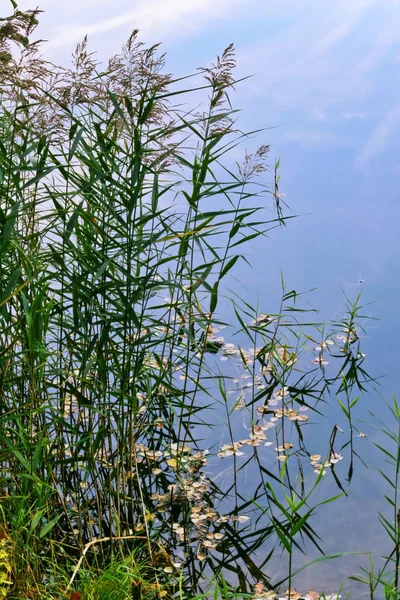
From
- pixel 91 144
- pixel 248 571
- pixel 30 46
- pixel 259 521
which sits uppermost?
pixel 30 46

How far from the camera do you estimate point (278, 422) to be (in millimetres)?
4102

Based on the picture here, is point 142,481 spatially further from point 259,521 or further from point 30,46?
point 30,46

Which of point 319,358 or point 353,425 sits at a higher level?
point 319,358

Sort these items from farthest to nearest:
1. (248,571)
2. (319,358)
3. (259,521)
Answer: (319,358) < (259,521) < (248,571)

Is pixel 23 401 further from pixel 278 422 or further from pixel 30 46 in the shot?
pixel 278 422

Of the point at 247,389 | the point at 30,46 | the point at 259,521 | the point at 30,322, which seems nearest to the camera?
the point at 30,322

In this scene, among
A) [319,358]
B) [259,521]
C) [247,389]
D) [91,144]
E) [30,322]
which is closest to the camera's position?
[30,322]

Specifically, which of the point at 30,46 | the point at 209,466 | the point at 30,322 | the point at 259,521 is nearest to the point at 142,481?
the point at 209,466

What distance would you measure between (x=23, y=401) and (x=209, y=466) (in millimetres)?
1288

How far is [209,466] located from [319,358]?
4.66 feet

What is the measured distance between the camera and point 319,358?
4824mm

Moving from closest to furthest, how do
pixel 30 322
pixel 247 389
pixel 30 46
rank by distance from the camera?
pixel 30 322 < pixel 30 46 < pixel 247 389

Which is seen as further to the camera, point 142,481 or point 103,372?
point 142,481

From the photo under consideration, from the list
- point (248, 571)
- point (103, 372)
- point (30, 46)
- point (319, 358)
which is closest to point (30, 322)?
point (103, 372)
